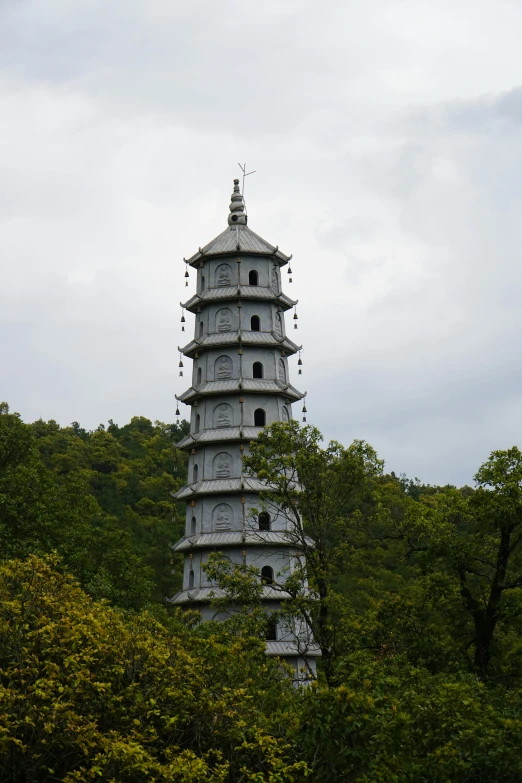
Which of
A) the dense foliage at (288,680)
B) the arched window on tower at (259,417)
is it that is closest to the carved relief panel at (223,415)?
the arched window on tower at (259,417)

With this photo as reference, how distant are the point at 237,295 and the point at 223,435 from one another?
531 cm

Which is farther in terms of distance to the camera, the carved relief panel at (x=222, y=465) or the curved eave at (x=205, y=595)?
the carved relief panel at (x=222, y=465)

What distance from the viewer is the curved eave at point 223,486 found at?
33.0 m

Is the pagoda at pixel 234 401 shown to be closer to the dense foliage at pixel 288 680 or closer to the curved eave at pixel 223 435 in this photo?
the curved eave at pixel 223 435

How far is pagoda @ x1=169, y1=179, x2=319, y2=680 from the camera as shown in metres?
32.8

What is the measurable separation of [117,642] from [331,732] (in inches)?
139

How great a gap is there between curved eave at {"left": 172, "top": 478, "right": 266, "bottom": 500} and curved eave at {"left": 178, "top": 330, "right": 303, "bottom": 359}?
4.90 m

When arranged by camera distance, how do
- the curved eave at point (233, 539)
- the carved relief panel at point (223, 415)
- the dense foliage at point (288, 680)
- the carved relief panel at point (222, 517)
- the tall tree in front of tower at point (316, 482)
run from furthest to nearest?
the carved relief panel at point (223, 415) → the carved relief panel at point (222, 517) → the curved eave at point (233, 539) → the tall tree in front of tower at point (316, 482) → the dense foliage at point (288, 680)

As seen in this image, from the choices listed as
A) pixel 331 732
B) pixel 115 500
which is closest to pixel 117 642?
pixel 331 732

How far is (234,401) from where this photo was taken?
3484 cm

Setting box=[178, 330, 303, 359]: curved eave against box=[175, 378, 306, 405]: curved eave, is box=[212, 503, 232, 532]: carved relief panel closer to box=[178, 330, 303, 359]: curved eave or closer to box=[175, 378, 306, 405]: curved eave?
box=[175, 378, 306, 405]: curved eave

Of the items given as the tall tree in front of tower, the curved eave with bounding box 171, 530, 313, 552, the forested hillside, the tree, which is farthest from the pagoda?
the tree

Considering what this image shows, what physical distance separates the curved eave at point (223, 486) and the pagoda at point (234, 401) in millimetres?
34

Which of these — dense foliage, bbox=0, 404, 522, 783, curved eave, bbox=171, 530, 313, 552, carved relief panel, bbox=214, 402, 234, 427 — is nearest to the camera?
dense foliage, bbox=0, 404, 522, 783
